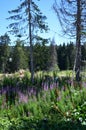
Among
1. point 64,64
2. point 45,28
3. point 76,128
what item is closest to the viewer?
point 76,128

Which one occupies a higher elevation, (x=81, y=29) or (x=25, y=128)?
(x=81, y=29)

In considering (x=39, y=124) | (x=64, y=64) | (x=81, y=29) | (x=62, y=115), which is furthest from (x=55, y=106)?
(x=64, y=64)

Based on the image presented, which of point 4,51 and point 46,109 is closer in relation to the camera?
point 46,109

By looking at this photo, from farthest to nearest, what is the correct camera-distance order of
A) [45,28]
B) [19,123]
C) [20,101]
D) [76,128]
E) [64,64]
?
[64,64], [45,28], [20,101], [19,123], [76,128]

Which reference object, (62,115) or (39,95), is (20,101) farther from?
(62,115)

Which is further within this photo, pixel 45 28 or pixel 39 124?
pixel 45 28

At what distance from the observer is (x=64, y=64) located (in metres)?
99.0

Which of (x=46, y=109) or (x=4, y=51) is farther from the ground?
(x=46, y=109)

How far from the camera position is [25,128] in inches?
306

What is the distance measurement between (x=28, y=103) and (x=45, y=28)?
385 inches

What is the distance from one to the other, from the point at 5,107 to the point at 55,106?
4.86 feet

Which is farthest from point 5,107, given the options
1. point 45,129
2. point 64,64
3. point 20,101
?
point 64,64

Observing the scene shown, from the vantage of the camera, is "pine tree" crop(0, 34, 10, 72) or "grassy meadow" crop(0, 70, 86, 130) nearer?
"grassy meadow" crop(0, 70, 86, 130)

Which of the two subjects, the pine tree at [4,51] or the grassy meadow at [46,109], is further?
the pine tree at [4,51]
